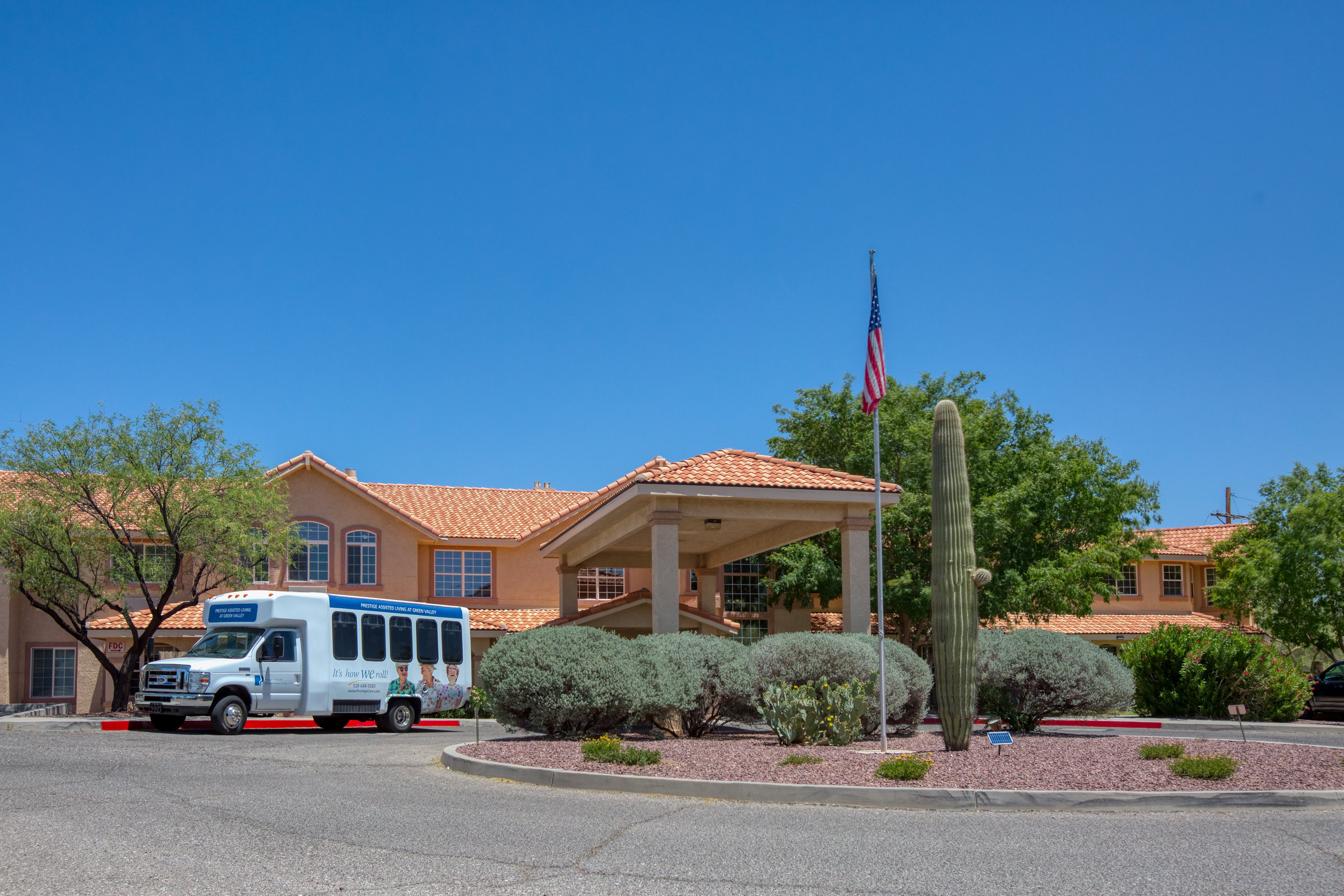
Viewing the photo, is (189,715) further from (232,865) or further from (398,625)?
(232,865)

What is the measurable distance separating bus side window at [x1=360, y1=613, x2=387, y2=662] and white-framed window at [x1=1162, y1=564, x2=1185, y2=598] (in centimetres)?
3560

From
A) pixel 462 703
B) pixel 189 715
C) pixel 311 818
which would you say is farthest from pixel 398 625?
pixel 311 818

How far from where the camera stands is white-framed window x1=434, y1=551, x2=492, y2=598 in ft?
124

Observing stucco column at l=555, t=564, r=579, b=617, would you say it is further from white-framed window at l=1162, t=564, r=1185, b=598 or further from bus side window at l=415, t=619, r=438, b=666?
white-framed window at l=1162, t=564, r=1185, b=598

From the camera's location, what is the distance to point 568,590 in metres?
A: 31.2

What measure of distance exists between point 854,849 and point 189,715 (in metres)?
15.2

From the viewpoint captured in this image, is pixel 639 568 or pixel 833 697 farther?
pixel 639 568

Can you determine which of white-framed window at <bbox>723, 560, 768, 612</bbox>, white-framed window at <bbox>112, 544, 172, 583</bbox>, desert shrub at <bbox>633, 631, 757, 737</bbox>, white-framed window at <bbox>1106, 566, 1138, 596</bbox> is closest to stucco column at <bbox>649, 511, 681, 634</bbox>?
desert shrub at <bbox>633, 631, 757, 737</bbox>

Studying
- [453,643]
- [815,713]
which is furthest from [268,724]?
[815,713]

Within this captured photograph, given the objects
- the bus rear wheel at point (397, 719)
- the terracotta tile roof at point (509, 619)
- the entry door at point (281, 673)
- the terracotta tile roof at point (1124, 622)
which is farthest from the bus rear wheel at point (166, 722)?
the terracotta tile roof at point (1124, 622)

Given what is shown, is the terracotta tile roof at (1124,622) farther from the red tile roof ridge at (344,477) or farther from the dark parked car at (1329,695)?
the red tile roof ridge at (344,477)

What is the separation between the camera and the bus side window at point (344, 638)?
21266 millimetres

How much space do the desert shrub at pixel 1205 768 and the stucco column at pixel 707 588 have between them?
20631 millimetres

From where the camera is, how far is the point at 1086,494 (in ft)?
119
